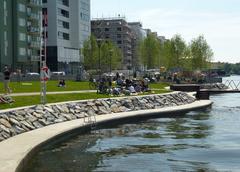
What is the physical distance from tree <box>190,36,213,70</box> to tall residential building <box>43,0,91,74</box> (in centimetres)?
2876

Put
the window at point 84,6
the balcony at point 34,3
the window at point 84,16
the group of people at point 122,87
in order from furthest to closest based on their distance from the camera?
1. the window at point 84,6
2. the window at point 84,16
3. the balcony at point 34,3
4. the group of people at point 122,87

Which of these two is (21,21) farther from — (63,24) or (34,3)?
(63,24)

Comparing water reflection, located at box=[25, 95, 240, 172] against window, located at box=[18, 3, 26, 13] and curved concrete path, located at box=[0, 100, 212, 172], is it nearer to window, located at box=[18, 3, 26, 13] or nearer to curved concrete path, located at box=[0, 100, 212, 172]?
curved concrete path, located at box=[0, 100, 212, 172]

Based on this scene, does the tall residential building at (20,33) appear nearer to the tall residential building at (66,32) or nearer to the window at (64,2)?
the tall residential building at (66,32)

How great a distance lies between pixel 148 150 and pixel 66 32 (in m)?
107

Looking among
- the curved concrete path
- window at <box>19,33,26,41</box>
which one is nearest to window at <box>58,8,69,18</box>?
window at <box>19,33,26,41</box>

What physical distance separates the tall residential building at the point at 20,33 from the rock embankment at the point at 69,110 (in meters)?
57.8

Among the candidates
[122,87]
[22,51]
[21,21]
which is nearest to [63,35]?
[21,21]

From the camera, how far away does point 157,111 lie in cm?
3192

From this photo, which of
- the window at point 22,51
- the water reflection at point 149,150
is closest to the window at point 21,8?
the window at point 22,51

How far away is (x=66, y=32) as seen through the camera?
123562 mm

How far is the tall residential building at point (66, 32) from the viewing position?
115 metres

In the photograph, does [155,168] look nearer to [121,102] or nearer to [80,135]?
[80,135]

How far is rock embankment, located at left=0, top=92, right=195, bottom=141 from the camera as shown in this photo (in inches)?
810
